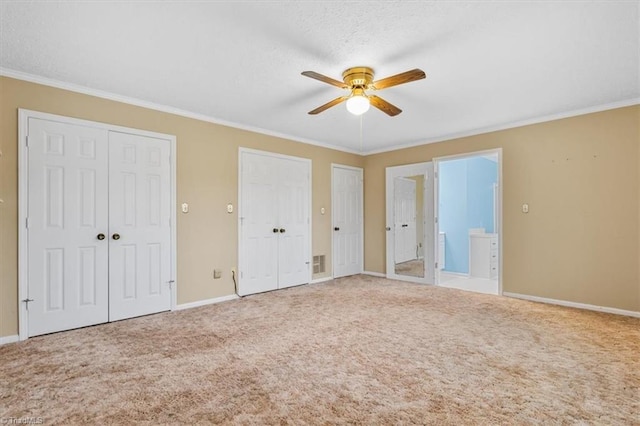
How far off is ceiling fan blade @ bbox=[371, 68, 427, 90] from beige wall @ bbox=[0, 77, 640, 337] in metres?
2.54

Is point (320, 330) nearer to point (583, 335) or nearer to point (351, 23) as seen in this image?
point (583, 335)

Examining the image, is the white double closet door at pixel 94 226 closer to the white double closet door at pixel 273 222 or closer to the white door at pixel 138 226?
the white door at pixel 138 226

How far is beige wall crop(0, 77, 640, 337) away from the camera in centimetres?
330

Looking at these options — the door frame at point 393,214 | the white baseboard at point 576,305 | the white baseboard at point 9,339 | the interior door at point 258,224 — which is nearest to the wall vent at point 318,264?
the interior door at point 258,224

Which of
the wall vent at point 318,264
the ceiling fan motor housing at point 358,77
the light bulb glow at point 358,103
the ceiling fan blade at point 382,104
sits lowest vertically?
the wall vent at point 318,264

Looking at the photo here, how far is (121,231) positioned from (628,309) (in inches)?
227

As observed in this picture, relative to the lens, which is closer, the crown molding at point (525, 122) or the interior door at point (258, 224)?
the crown molding at point (525, 122)

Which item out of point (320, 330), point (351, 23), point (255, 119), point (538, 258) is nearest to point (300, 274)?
point (320, 330)

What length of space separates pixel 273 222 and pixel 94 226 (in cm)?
234

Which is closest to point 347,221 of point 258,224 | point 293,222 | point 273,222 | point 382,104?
point 293,222

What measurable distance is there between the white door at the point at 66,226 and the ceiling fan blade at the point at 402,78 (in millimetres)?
2921

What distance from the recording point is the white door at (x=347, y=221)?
20.0ft

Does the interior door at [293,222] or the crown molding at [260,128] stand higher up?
the crown molding at [260,128]

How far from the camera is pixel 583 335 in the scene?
10.2ft
